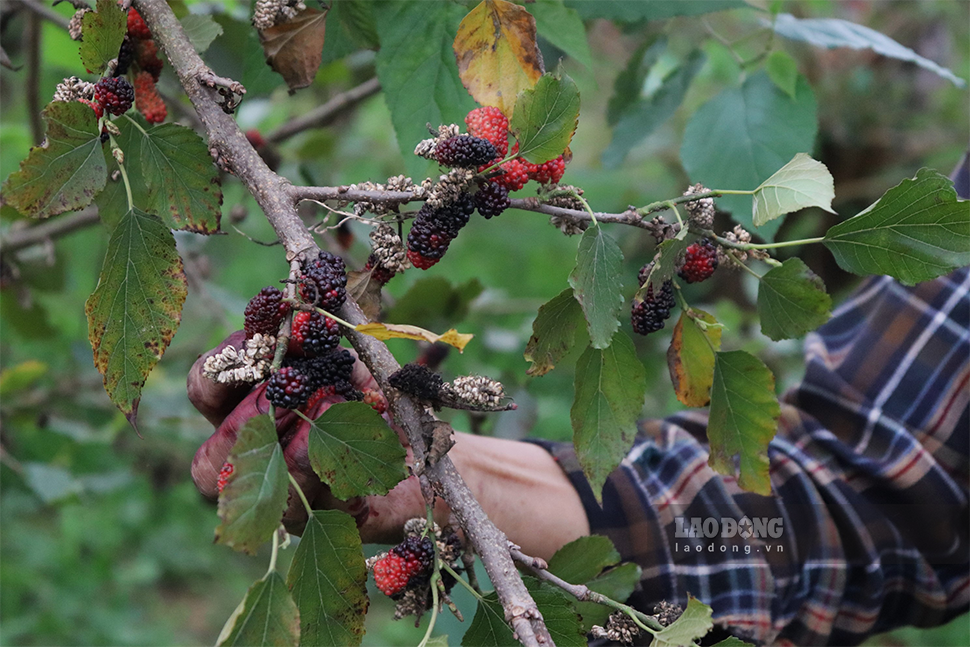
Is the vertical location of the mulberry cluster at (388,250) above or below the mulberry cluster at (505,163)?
below

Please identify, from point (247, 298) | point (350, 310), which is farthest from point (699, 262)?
point (247, 298)

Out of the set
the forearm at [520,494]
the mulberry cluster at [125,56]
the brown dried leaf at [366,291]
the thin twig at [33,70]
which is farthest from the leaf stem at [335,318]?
the thin twig at [33,70]

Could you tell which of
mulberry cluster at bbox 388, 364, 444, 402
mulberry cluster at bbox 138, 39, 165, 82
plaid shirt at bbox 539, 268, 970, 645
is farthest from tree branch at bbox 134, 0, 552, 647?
plaid shirt at bbox 539, 268, 970, 645

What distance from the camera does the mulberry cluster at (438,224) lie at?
0.57m

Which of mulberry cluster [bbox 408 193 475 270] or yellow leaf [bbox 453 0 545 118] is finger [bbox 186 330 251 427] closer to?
mulberry cluster [bbox 408 193 475 270]

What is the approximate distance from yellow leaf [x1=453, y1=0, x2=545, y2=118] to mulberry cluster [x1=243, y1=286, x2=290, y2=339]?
0.74 feet

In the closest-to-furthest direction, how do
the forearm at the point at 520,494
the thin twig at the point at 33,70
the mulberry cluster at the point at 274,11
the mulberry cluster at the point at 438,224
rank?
the mulberry cluster at the point at 438,224, the mulberry cluster at the point at 274,11, the forearm at the point at 520,494, the thin twig at the point at 33,70

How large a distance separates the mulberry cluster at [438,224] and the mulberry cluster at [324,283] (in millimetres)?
80

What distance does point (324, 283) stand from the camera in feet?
1.64

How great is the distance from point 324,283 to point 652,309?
264 mm

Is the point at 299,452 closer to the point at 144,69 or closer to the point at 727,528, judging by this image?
the point at 144,69

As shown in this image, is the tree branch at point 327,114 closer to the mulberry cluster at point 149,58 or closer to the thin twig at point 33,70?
the thin twig at point 33,70

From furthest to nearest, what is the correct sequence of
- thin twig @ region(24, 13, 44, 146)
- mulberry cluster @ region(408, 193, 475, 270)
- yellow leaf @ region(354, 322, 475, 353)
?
thin twig @ region(24, 13, 44, 146) → mulberry cluster @ region(408, 193, 475, 270) → yellow leaf @ region(354, 322, 475, 353)

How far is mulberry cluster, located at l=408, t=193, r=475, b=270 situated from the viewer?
567 millimetres
